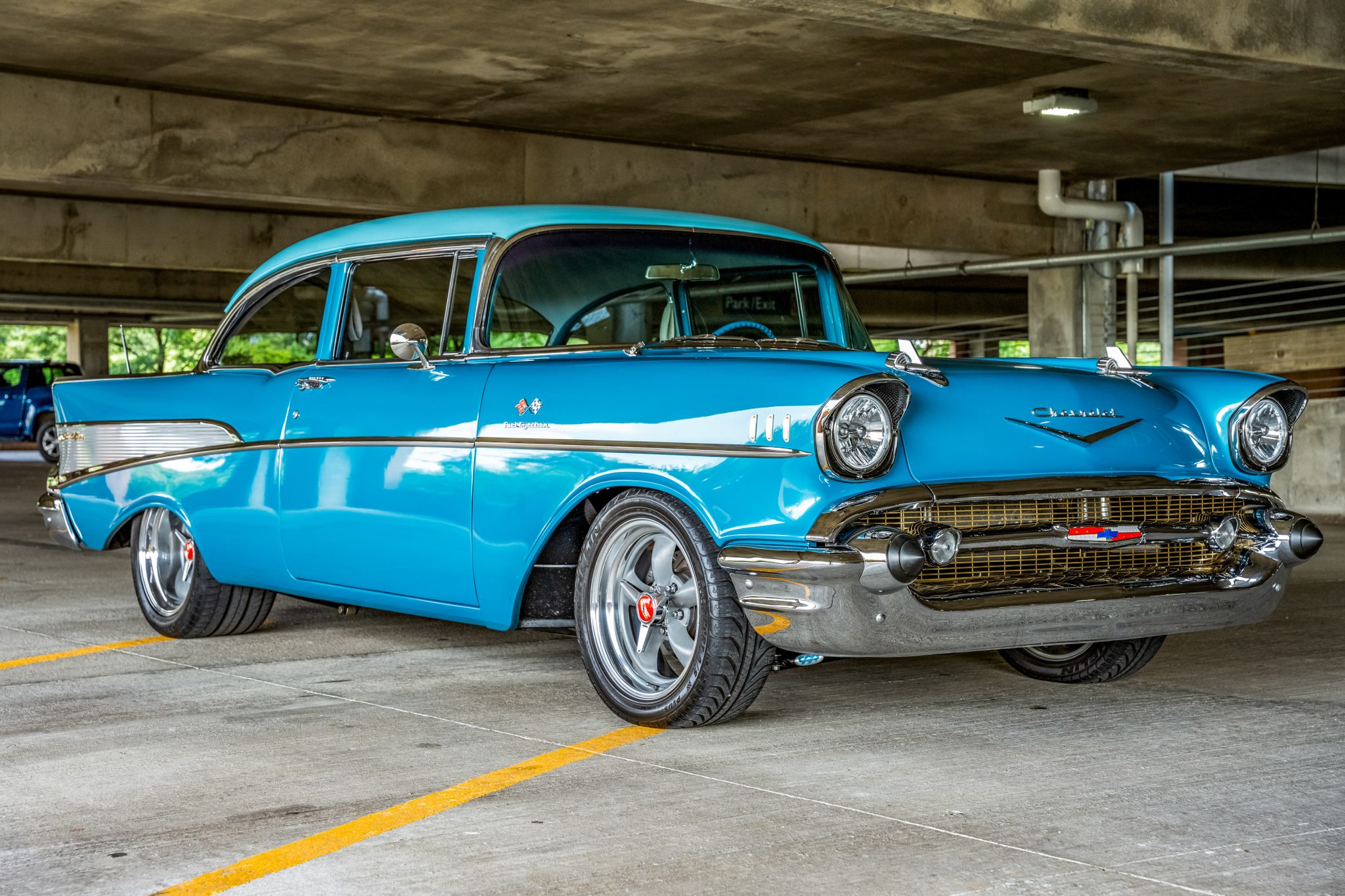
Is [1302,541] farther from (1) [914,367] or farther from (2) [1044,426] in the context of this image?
(1) [914,367]

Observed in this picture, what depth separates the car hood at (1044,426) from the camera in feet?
14.2

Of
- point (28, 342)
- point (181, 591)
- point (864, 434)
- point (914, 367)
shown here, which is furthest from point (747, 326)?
point (28, 342)

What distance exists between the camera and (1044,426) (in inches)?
177

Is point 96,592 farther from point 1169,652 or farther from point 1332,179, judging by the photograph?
point 1332,179

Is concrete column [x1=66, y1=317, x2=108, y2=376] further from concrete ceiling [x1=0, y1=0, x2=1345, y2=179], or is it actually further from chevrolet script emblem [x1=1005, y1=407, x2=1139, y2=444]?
chevrolet script emblem [x1=1005, y1=407, x2=1139, y2=444]

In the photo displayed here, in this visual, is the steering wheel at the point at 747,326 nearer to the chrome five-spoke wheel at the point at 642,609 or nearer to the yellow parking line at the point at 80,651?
the chrome five-spoke wheel at the point at 642,609

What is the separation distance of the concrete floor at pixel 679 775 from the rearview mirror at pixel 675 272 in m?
1.38

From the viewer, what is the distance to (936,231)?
684 inches

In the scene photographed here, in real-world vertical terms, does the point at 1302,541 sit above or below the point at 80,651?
above

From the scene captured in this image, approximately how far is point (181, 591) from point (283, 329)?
1.18 metres

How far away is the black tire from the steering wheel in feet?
4.56

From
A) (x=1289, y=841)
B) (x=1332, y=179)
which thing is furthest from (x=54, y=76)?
(x=1332, y=179)

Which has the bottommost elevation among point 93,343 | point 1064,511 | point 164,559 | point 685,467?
point 164,559

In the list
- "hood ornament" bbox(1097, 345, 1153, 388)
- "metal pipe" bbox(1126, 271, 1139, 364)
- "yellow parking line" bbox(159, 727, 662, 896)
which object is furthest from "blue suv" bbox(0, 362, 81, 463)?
"yellow parking line" bbox(159, 727, 662, 896)
